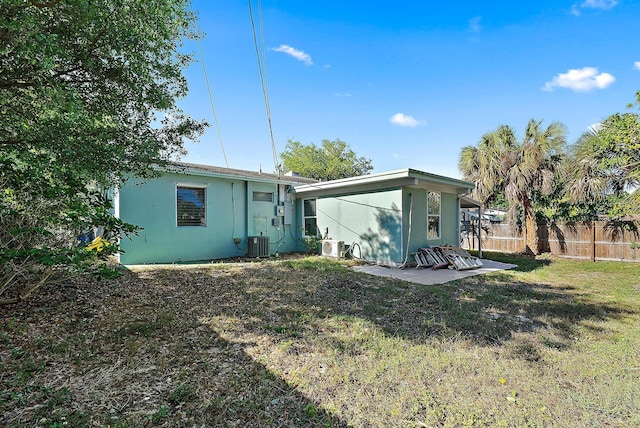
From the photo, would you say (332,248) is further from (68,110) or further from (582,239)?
(582,239)

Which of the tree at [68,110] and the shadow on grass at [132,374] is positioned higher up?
the tree at [68,110]

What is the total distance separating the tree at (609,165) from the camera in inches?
333

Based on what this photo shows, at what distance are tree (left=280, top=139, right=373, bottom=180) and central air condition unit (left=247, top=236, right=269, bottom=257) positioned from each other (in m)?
24.4

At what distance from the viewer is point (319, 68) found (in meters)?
12.7

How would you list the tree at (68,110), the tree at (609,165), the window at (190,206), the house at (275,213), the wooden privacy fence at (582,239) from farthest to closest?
the wooden privacy fence at (582,239), the window at (190,206), the house at (275,213), the tree at (609,165), the tree at (68,110)

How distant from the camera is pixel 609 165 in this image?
9.21 meters

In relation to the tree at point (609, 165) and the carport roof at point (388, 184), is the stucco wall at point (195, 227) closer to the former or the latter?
the carport roof at point (388, 184)

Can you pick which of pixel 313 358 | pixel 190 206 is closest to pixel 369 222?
pixel 190 206

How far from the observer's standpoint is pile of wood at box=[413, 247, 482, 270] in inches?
349

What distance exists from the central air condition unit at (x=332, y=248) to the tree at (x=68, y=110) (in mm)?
6312

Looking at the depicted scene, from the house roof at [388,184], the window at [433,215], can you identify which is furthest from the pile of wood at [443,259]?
the house roof at [388,184]

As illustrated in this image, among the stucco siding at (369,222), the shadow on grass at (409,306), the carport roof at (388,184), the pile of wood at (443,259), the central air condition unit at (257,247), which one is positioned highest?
the carport roof at (388,184)

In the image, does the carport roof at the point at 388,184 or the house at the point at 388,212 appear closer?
the carport roof at the point at 388,184

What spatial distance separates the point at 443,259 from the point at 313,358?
7029mm
